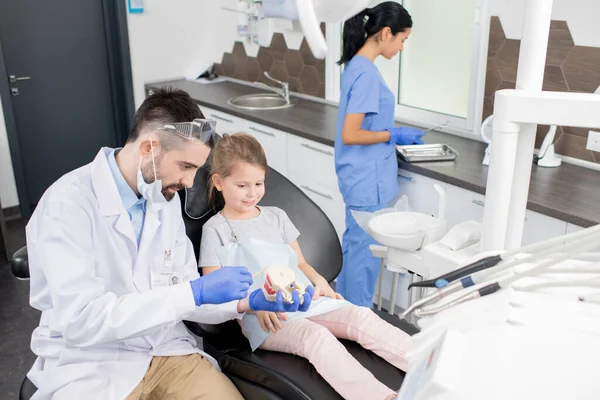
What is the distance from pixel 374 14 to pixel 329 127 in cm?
84

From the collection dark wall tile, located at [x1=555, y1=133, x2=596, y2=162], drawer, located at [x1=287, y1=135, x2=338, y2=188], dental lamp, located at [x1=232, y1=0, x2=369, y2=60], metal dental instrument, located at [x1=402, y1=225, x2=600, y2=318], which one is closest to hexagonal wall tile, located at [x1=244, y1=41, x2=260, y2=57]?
drawer, located at [x1=287, y1=135, x2=338, y2=188]

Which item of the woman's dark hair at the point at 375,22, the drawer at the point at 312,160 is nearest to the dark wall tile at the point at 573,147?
the woman's dark hair at the point at 375,22

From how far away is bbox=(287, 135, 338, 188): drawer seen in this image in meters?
2.96

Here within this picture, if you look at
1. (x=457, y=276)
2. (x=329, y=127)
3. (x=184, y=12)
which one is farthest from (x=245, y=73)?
(x=457, y=276)

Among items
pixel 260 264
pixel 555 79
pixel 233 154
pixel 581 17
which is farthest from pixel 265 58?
pixel 260 264

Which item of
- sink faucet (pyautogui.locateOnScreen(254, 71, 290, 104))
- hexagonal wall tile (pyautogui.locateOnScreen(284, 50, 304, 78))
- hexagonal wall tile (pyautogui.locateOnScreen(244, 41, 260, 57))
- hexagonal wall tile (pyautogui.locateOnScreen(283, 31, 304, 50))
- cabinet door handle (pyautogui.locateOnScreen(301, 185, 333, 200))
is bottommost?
cabinet door handle (pyautogui.locateOnScreen(301, 185, 333, 200))

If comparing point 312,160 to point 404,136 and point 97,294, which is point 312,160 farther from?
point 97,294

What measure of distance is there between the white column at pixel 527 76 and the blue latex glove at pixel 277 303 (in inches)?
27.7

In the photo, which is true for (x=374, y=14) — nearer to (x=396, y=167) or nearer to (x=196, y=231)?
(x=396, y=167)

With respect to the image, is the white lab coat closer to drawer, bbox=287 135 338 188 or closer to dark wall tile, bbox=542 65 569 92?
drawer, bbox=287 135 338 188

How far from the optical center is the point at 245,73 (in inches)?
167

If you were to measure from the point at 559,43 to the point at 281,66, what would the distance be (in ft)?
6.35

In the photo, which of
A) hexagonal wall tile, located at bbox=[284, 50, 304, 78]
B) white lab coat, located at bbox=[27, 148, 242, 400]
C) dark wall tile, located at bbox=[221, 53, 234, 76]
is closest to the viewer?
white lab coat, located at bbox=[27, 148, 242, 400]

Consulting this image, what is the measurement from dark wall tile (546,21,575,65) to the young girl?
1.37m
